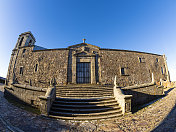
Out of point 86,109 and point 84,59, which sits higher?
point 84,59

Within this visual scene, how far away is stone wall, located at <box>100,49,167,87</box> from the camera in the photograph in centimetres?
1191

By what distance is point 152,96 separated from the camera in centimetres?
726

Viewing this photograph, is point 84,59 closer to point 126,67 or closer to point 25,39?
point 126,67

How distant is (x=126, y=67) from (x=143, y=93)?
6.90 m

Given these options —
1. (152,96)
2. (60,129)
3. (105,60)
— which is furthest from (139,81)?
(60,129)

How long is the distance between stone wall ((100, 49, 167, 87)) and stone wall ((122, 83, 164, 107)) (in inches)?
173

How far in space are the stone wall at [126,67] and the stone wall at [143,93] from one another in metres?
4.40

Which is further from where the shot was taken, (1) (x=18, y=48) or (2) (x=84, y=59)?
(1) (x=18, y=48)

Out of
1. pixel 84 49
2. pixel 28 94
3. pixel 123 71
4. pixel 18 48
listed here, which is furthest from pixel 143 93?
pixel 18 48

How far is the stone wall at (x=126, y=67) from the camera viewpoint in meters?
11.9

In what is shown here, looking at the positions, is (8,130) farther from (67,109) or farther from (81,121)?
(81,121)

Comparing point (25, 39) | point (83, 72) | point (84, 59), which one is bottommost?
point (83, 72)

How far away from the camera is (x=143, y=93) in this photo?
22.0 feet

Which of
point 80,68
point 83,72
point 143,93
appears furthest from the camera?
point 80,68
